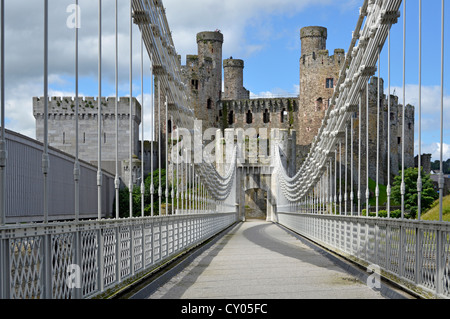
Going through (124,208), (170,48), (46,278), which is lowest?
(124,208)

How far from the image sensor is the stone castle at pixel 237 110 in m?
59.1

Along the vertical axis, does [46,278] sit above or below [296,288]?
above

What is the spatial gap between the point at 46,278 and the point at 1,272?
866mm

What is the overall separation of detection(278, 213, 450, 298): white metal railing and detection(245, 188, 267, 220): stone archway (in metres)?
52.5

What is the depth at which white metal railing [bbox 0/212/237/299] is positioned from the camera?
4434 millimetres

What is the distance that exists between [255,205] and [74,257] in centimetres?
5951

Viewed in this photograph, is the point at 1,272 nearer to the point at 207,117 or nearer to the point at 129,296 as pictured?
the point at 129,296

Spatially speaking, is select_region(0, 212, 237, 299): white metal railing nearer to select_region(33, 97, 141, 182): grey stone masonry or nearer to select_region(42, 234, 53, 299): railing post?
select_region(42, 234, 53, 299): railing post

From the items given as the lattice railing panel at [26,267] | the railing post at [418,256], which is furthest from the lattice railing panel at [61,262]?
the railing post at [418,256]

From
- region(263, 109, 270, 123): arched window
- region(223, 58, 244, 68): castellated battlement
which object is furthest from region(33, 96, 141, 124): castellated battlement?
region(223, 58, 244, 68): castellated battlement

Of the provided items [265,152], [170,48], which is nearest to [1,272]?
[170,48]

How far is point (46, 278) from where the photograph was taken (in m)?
5.06

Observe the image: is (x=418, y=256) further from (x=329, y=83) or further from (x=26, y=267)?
(x=329, y=83)

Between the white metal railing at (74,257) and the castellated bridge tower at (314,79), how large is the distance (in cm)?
5409
